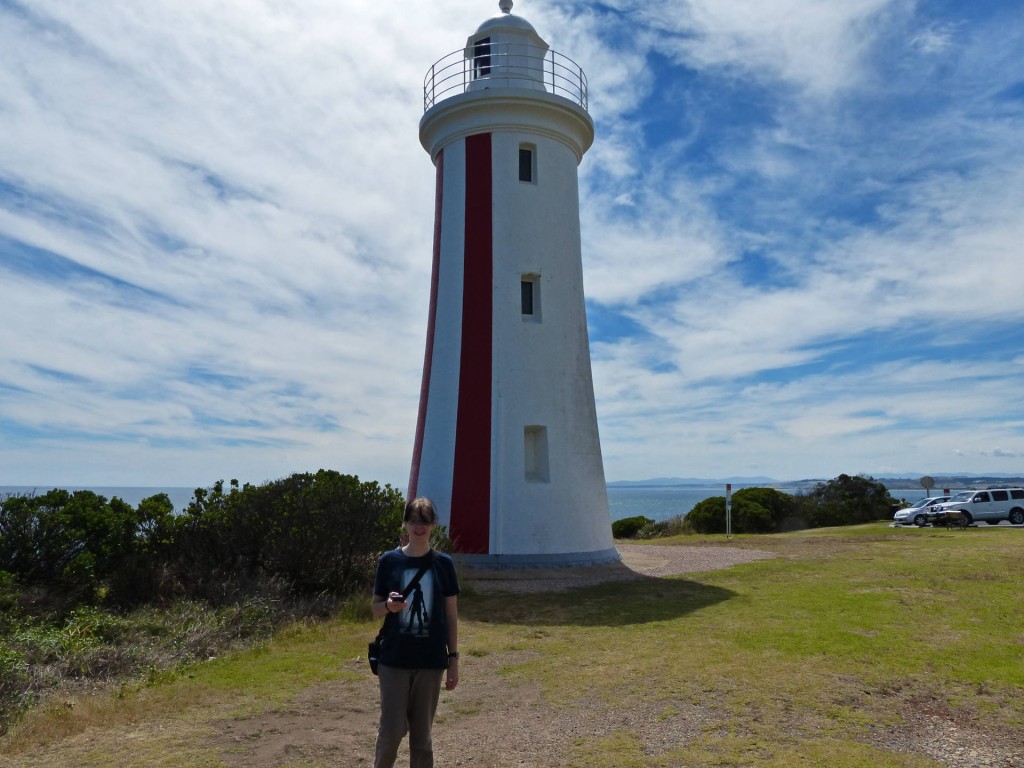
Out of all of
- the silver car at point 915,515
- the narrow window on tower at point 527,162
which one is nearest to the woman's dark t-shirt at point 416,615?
the narrow window on tower at point 527,162

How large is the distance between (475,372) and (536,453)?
7.00 feet

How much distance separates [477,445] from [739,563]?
19.7ft

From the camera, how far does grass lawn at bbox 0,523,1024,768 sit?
5535 millimetres

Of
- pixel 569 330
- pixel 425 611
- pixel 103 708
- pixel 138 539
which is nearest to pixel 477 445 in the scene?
pixel 569 330

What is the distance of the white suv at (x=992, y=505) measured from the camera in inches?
1118

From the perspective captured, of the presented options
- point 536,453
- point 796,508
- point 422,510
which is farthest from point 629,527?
point 422,510

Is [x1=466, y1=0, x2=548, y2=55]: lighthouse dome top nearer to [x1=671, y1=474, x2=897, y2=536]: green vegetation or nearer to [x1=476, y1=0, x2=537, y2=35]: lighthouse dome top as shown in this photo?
[x1=476, y1=0, x2=537, y2=35]: lighthouse dome top

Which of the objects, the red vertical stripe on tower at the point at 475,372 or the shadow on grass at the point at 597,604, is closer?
the shadow on grass at the point at 597,604

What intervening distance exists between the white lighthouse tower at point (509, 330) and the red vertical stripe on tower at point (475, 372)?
2cm

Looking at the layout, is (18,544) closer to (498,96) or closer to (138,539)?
(138,539)

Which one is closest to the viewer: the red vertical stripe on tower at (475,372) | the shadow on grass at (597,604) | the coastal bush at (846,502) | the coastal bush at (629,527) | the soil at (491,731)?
the soil at (491,731)

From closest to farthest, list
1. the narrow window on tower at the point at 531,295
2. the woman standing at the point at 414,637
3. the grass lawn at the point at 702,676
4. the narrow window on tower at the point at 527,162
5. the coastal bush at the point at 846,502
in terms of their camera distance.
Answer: the woman standing at the point at 414,637 → the grass lawn at the point at 702,676 → the narrow window on tower at the point at 531,295 → the narrow window on tower at the point at 527,162 → the coastal bush at the point at 846,502

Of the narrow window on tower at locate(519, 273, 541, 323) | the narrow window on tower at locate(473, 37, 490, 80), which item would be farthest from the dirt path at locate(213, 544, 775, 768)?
the narrow window on tower at locate(473, 37, 490, 80)

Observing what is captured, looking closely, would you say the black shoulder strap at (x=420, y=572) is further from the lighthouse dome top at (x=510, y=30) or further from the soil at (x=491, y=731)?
the lighthouse dome top at (x=510, y=30)
